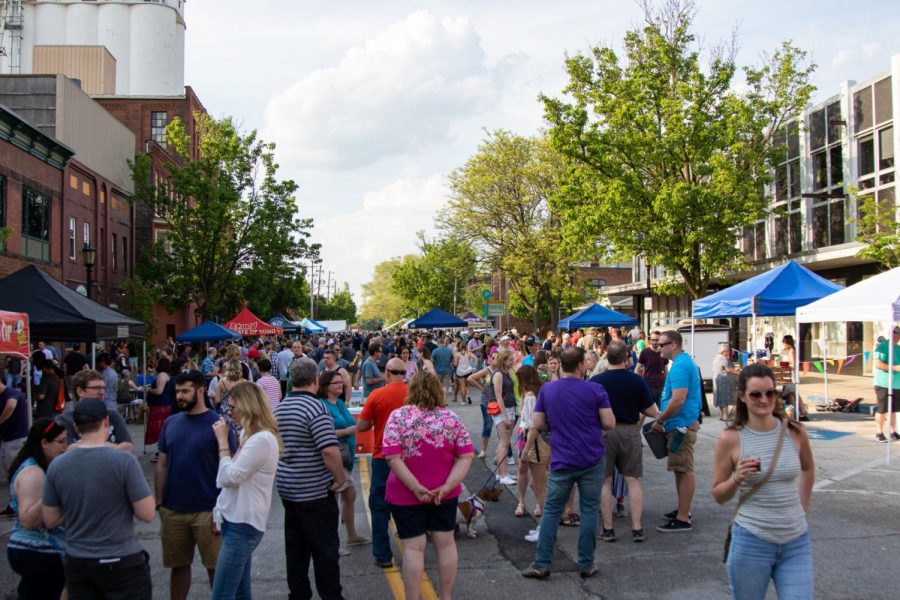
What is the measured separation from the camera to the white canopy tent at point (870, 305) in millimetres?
11289

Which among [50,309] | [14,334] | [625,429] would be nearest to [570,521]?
[625,429]

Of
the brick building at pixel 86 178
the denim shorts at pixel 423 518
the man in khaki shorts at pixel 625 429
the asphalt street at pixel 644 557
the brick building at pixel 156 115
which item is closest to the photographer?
the denim shorts at pixel 423 518

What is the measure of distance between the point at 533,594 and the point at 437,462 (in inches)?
60.4

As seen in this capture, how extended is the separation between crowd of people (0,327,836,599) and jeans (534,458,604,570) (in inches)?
0.5

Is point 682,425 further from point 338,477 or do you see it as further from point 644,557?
point 338,477

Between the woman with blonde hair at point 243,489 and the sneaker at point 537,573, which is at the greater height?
the woman with blonde hair at point 243,489

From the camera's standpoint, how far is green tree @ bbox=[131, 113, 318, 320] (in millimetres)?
35531

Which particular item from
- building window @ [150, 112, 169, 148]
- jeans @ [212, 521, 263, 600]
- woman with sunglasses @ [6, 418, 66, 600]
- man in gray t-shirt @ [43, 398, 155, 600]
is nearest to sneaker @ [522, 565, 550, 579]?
jeans @ [212, 521, 263, 600]

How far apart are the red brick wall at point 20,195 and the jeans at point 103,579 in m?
21.1

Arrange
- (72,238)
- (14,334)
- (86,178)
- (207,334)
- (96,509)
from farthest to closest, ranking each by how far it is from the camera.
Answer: (86,178)
(72,238)
(207,334)
(14,334)
(96,509)

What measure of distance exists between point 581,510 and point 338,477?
205cm

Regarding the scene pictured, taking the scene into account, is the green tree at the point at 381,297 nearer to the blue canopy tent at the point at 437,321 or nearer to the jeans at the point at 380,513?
the blue canopy tent at the point at 437,321

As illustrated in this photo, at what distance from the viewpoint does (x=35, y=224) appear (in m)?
26.3

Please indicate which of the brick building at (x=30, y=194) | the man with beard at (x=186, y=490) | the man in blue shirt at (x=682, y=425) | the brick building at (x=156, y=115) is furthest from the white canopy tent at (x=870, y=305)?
the brick building at (x=156, y=115)
